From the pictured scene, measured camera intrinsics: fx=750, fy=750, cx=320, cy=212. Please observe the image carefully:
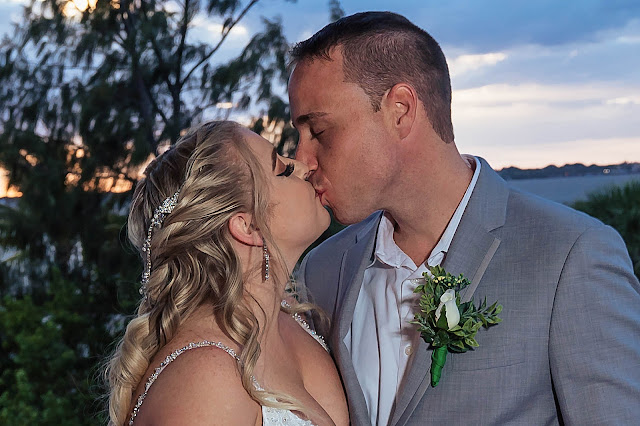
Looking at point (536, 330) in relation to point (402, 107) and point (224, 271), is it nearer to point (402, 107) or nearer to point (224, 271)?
point (402, 107)

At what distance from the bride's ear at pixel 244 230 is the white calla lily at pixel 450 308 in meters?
0.58

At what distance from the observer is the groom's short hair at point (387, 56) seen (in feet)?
7.78

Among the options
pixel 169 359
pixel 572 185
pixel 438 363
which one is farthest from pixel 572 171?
pixel 169 359

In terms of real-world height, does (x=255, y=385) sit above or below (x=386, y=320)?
below

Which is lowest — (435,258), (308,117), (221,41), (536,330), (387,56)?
(536,330)

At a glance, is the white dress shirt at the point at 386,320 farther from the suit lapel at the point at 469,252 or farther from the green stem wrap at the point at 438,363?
the green stem wrap at the point at 438,363

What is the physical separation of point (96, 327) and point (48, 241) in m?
1.15

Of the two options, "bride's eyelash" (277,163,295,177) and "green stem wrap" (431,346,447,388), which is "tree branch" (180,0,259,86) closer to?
"bride's eyelash" (277,163,295,177)

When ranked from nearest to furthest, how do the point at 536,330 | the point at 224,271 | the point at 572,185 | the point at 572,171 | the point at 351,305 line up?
the point at 536,330 < the point at 224,271 < the point at 351,305 < the point at 572,171 < the point at 572,185

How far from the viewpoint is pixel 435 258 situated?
240 centimetres

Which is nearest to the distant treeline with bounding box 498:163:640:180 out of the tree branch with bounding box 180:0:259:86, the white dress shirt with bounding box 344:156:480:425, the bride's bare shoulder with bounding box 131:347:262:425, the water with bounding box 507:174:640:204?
the water with bounding box 507:174:640:204

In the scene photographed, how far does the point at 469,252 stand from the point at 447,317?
0.27 m

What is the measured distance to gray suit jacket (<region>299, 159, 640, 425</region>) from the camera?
196 cm

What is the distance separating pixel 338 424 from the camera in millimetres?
2381
